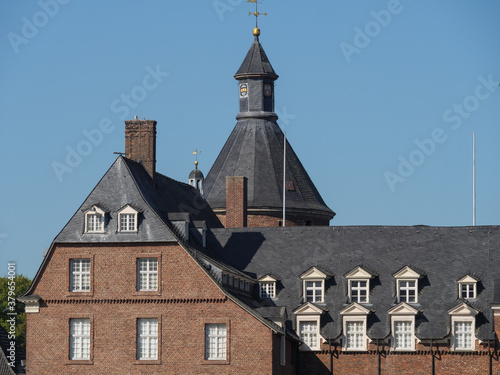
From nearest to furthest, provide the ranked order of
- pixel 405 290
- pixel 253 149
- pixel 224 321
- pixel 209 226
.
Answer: pixel 224 321 → pixel 405 290 → pixel 209 226 → pixel 253 149

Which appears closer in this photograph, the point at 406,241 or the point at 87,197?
the point at 87,197

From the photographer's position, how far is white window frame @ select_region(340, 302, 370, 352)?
259 ft

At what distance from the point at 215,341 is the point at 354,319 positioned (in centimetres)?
817

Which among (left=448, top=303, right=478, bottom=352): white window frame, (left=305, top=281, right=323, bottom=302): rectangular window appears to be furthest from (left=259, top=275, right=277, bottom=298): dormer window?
(left=448, top=303, right=478, bottom=352): white window frame

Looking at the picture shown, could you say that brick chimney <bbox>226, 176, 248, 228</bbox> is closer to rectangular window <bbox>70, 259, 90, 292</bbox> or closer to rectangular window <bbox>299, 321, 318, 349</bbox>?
rectangular window <bbox>299, 321, 318, 349</bbox>

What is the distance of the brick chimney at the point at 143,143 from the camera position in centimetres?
8369

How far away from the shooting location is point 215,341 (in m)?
75.6

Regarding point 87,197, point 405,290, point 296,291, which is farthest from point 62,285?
point 405,290

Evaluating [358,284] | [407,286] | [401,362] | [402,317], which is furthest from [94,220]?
[401,362]

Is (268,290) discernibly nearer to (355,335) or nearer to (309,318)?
(309,318)

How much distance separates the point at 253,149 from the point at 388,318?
30.1m

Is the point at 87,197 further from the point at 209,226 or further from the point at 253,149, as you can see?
the point at 253,149

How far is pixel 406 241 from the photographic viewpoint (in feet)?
275

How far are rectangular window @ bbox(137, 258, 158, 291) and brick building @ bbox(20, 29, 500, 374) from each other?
0.24 feet
